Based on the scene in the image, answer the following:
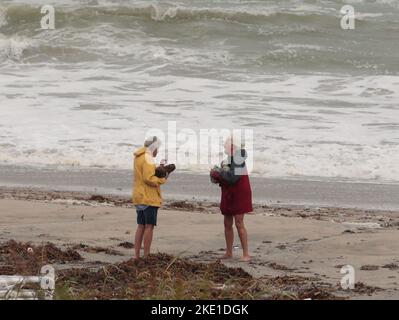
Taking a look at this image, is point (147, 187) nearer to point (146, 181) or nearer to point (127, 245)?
point (146, 181)

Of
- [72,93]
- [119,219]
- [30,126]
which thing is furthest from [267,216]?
[72,93]

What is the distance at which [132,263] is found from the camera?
8.36 metres

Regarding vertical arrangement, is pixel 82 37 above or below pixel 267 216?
above

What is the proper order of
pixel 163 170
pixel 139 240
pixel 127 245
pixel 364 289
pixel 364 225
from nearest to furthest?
1. pixel 364 289
2. pixel 163 170
3. pixel 139 240
4. pixel 127 245
5. pixel 364 225

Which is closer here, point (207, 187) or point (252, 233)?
point (252, 233)

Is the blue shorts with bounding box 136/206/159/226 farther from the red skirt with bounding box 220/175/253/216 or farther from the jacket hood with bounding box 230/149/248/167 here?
the jacket hood with bounding box 230/149/248/167

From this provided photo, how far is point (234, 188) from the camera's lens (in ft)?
31.1

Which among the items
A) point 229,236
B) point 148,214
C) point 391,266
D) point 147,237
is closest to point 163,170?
point 148,214

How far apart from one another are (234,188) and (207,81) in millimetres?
13667

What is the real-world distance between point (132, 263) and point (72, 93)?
43.1ft

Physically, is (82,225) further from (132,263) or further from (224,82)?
(224,82)

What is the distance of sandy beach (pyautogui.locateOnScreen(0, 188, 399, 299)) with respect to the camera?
904 centimetres

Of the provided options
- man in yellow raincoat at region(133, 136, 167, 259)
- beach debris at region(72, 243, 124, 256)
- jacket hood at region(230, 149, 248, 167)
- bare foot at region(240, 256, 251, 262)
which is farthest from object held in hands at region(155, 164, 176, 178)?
bare foot at region(240, 256, 251, 262)
